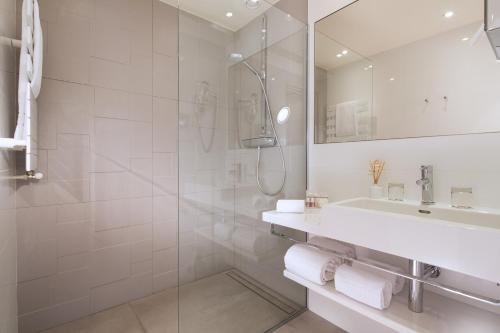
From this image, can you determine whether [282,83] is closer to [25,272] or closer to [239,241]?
[239,241]

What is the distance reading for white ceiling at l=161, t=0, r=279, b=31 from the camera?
54.2 inches

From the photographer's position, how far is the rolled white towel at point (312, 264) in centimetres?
126

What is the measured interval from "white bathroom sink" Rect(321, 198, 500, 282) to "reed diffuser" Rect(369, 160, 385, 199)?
15 centimetres

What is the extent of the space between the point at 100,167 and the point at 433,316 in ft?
7.27

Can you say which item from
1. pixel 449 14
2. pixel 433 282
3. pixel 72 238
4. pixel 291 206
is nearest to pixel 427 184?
pixel 433 282

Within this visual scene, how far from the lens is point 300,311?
1.82 metres

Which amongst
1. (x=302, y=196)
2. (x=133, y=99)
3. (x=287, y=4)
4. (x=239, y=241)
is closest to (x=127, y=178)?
(x=133, y=99)

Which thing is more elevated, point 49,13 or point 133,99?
point 49,13

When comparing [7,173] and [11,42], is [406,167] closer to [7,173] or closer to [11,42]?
[7,173]

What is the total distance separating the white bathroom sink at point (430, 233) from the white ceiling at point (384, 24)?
0.93 m

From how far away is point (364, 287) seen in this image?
108 cm

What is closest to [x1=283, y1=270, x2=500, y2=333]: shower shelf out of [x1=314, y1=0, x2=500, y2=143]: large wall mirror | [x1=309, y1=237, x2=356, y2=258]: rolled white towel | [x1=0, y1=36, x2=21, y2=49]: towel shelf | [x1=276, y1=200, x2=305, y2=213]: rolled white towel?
[x1=309, y1=237, x2=356, y2=258]: rolled white towel

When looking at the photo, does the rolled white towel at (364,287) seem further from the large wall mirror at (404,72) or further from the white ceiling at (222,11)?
the white ceiling at (222,11)

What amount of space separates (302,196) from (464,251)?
1.13 meters
